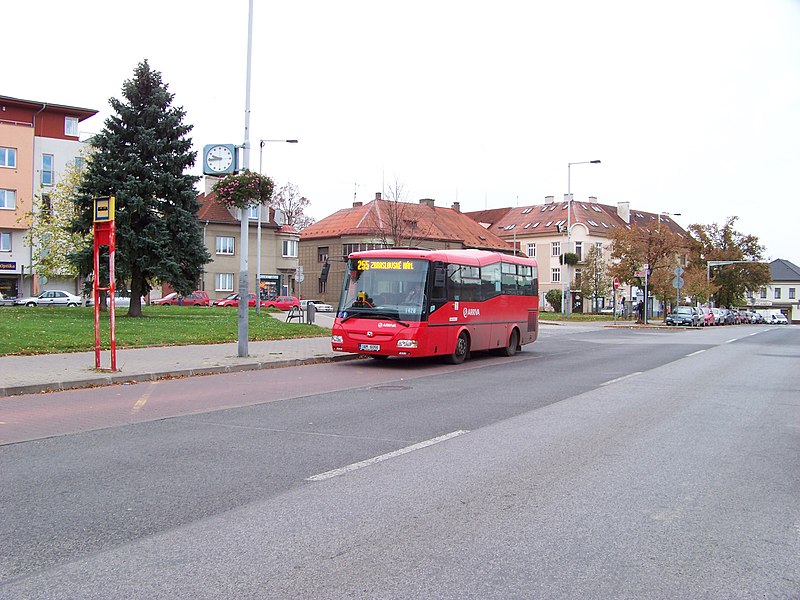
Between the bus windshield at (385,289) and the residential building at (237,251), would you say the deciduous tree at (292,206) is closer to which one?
the residential building at (237,251)

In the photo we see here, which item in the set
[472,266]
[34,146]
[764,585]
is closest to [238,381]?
[472,266]

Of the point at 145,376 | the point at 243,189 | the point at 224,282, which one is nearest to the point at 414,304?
the point at 243,189

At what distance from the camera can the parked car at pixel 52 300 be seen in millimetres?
50906

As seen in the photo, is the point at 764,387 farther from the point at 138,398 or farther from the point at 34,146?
the point at 34,146

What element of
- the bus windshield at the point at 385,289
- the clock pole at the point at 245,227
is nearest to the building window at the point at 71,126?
the clock pole at the point at 245,227

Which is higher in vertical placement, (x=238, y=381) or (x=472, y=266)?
(x=472, y=266)

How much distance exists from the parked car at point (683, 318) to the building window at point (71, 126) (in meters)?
48.7

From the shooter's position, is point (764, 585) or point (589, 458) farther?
point (589, 458)

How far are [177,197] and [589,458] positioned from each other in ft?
96.0

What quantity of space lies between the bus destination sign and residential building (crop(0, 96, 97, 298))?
41615mm

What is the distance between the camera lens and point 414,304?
56.6 feet

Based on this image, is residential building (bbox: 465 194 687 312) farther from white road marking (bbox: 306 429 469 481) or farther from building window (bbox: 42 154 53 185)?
white road marking (bbox: 306 429 469 481)

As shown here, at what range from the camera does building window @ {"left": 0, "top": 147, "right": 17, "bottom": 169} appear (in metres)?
54.4

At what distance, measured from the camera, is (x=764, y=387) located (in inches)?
565
